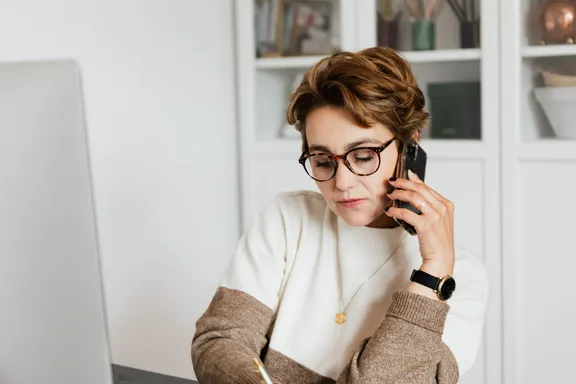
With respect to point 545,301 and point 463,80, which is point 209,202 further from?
point 545,301

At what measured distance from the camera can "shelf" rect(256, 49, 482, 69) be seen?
2449 millimetres

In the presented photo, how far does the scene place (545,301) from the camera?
7.78 ft

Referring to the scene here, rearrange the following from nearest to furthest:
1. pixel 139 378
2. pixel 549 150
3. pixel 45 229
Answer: pixel 45 229 → pixel 139 378 → pixel 549 150

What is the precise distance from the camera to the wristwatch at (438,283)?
1293 millimetres

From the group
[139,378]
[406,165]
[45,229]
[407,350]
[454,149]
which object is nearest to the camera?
[45,229]

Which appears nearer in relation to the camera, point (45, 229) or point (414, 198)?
point (45, 229)

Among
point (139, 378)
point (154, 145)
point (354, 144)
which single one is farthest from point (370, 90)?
point (154, 145)

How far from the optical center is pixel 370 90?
1325mm

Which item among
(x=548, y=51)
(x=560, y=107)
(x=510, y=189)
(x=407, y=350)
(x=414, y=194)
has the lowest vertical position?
(x=407, y=350)

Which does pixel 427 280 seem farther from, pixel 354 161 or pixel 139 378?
pixel 139 378

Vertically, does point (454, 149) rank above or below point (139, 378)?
above

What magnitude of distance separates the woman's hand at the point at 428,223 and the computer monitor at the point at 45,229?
601 mm

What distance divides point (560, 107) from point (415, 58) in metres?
0.45

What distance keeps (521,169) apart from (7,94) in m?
1.79
